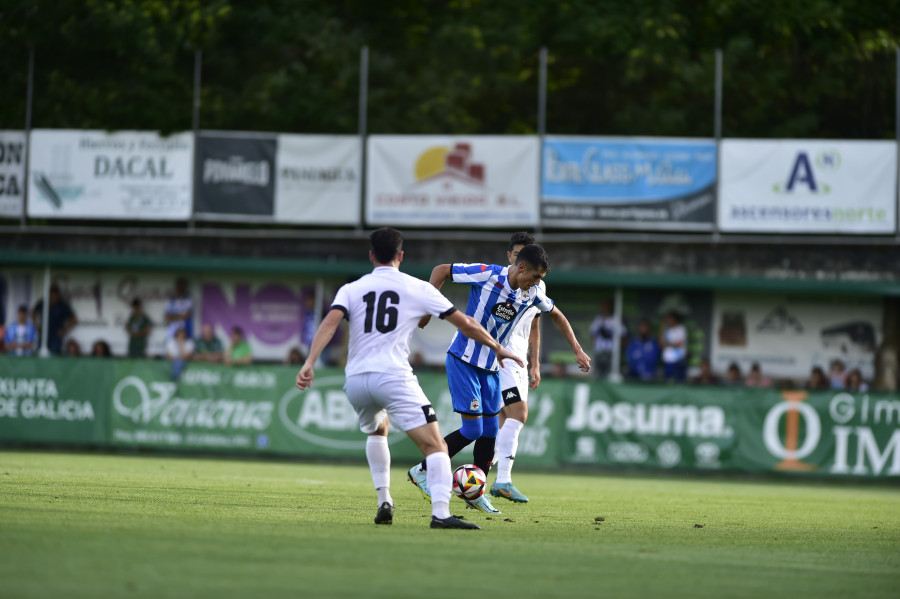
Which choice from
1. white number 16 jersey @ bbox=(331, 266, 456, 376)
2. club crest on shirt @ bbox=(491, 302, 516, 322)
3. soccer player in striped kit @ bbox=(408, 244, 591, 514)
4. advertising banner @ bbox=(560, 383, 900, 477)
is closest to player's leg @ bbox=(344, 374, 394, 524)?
white number 16 jersey @ bbox=(331, 266, 456, 376)

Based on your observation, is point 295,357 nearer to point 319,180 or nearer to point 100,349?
point 319,180

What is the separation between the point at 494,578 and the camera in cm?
614

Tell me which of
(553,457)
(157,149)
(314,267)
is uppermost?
(157,149)

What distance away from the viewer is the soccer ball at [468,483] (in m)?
9.78

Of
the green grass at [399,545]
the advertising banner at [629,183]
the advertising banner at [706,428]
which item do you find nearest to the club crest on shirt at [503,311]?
the green grass at [399,545]

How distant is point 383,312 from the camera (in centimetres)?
812

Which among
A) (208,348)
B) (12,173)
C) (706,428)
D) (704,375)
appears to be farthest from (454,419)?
(12,173)

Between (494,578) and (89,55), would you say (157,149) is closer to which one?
(89,55)

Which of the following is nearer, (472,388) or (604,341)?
(472,388)

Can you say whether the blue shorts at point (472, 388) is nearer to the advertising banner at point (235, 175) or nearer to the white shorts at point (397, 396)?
the white shorts at point (397, 396)

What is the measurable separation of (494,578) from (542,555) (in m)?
1.07

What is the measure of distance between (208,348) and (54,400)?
337 cm

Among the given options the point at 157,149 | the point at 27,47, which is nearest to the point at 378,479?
the point at 157,149

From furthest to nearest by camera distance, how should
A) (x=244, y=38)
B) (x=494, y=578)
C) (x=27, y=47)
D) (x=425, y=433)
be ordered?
(x=244, y=38)
(x=27, y=47)
(x=425, y=433)
(x=494, y=578)
